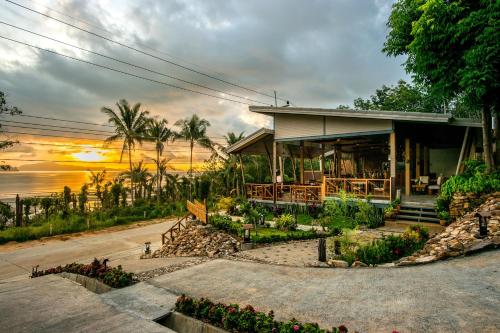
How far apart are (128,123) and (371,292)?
27.4 metres

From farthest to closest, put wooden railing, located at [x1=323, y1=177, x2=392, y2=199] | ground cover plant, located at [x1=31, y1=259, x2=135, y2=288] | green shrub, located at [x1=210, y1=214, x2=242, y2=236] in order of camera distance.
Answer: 1. wooden railing, located at [x1=323, y1=177, x2=392, y2=199]
2. green shrub, located at [x1=210, y1=214, x2=242, y2=236]
3. ground cover plant, located at [x1=31, y1=259, x2=135, y2=288]

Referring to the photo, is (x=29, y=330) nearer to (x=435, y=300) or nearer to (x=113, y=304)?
(x=113, y=304)

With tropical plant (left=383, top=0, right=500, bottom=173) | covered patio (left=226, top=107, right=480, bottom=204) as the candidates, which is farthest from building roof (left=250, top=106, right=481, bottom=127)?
tropical plant (left=383, top=0, right=500, bottom=173)

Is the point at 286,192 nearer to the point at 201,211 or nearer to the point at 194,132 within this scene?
the point at 201,211

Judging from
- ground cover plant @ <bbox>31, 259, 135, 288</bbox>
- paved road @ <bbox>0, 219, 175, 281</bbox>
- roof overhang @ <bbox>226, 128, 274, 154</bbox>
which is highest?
roof overhang @ <bbox>226, 128, 274, 154</bbox>

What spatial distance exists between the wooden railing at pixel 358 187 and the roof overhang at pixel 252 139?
4.93m

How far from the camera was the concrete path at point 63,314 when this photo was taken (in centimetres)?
462

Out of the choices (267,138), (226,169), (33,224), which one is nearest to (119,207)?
(33,224)

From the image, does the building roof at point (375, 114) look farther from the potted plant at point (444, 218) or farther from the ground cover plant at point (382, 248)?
the ground cover plant at point (382, 248)

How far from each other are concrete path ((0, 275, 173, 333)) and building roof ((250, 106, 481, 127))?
12.7 m

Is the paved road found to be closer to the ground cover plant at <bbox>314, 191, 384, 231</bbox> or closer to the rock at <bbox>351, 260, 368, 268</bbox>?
the ground cover plant at <bbox>314, 191, 384, 231</bbox>

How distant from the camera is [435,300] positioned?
4762 mm

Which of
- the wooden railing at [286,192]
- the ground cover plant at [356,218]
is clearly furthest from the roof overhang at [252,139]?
the ground cover plant at [356,218]

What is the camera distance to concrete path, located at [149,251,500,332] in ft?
13.8
